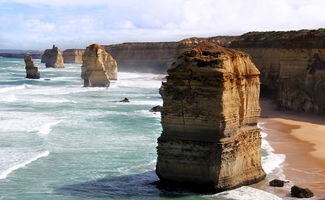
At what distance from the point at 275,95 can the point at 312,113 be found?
7511mm

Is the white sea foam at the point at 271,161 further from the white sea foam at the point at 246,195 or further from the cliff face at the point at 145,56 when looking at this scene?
the cliff face at the point at 145,56

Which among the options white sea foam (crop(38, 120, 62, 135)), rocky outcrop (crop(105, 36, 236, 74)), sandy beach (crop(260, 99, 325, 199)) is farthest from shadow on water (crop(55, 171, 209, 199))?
rocky outcrop (crop(105, 36, 236, 74))

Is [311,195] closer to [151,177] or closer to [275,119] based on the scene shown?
[151,177]

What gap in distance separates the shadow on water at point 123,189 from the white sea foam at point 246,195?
946 millimetres

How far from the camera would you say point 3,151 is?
23.0 m

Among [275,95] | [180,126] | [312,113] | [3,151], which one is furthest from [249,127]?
[275,95]

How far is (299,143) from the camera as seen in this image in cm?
2708

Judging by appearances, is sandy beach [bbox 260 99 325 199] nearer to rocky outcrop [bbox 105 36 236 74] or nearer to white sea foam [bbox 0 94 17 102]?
white sea foam [bbox 0 94 17 102]

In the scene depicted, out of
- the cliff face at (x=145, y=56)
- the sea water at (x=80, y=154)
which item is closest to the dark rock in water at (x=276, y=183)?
the sea water at (x=80, y=154)

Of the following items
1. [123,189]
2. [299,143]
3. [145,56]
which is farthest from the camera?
[145,56]

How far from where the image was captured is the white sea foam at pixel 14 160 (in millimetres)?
19734

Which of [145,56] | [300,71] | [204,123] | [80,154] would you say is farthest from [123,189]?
[145,56]

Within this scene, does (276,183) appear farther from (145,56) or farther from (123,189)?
(145,56)

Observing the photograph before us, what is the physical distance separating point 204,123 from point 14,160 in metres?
9.27
